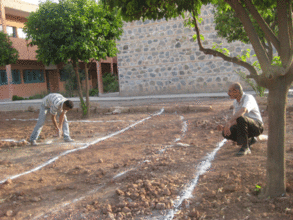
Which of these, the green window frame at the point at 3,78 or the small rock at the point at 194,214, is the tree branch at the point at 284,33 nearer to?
the small rock at the point at 194,214

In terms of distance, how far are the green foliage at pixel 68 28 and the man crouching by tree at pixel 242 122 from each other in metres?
5.10

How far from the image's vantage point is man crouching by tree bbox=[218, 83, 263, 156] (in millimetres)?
4340

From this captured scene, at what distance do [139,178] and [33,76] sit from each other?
2293 centimetres

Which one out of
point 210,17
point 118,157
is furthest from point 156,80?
point 118,157

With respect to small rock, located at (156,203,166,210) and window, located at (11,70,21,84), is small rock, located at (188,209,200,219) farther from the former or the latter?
window, located at (11,70,21,84)

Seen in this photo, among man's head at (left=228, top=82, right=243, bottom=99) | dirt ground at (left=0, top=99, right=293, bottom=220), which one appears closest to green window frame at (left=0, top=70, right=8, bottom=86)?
dirt ground at (left=0, top=99, right=293, bottom=220)

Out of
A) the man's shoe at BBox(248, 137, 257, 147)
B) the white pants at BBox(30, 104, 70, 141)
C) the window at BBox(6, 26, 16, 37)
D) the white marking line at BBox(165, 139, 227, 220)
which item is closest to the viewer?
the white marking line at BBox(165, 139, 227, 220)

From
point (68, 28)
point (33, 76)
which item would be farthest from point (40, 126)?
point (33, 76)

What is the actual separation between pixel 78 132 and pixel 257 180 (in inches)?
209

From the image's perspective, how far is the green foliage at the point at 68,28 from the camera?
27.0 ft

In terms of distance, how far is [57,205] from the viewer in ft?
11.1

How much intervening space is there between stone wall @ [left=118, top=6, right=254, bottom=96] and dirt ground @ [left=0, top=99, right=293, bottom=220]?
785 centimetres

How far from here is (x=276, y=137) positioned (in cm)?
288

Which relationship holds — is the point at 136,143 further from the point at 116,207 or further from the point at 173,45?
the point at 173,45
